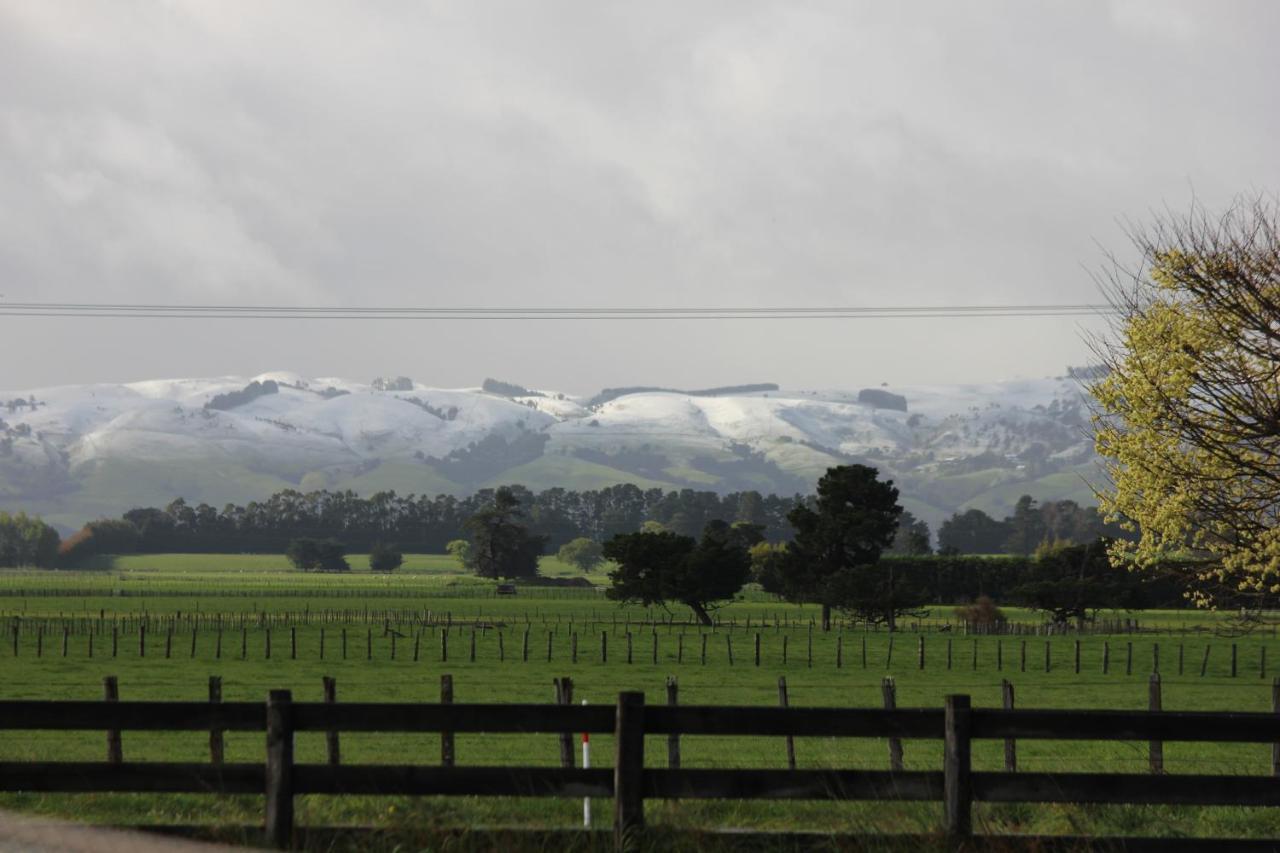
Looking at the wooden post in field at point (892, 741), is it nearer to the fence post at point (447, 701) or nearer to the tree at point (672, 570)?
the fence post at point (447, 701)

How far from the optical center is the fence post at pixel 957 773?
13180mm

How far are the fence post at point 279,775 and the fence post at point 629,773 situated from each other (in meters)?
3.06

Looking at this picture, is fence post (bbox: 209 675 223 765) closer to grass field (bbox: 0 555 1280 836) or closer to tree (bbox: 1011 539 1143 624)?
grass field (bbox: 0 555 1280 836)

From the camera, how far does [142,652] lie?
77.2 meters

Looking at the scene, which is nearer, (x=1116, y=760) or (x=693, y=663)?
(x=1116, y=760)

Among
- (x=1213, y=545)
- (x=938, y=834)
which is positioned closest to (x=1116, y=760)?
(x=1213, y=545)

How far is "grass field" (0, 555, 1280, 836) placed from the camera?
55.4 ft

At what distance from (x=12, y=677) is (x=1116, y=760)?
156 ft

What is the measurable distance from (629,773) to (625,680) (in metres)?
51.8

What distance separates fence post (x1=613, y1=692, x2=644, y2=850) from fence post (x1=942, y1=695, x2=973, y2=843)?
2.84m

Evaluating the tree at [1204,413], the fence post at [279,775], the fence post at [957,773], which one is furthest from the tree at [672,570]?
the fence post at [279,775]

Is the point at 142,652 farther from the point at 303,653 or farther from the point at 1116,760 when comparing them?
the point at 1116,760

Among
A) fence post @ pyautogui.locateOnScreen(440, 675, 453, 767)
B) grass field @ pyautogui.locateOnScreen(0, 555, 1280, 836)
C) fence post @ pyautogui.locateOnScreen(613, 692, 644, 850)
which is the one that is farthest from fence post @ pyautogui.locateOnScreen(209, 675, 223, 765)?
fence post @ pyautogui.locateOnScreen(613, 692, 644, 850)

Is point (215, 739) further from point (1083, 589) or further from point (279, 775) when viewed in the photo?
point (1083, 589)
